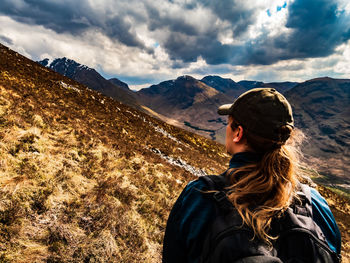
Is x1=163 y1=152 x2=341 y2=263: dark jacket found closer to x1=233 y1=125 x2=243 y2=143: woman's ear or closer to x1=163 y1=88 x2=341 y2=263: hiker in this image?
x1=163 y1=88 x2=341 y2=263: hiker

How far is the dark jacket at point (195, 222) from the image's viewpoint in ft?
5.43

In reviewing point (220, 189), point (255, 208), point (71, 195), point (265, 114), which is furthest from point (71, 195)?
point (265, 114)

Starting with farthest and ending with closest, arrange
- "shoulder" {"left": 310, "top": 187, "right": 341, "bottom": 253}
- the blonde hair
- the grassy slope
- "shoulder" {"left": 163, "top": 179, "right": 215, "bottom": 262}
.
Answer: the grassy slope → "shoulder" {"left": 310, "top": 187, "right": 341, "bottom": 253} → "shoulder" {"left": 163, "top": 179, "right": 215, "bottom": 262} → the blonde hair

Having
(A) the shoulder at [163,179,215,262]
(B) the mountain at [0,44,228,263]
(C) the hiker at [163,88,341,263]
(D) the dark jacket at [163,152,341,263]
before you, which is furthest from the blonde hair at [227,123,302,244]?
(B) the mountain at [0,44,228,263]

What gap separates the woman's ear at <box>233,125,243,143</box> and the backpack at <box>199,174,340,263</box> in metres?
0.70

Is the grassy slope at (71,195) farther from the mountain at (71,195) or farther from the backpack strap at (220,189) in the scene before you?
the backpack strap at (220,189)

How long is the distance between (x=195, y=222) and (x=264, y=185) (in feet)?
2.43

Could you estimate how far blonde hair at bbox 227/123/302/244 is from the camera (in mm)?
→ 1544

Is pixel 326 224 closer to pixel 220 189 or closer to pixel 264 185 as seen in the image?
pixel 264 185

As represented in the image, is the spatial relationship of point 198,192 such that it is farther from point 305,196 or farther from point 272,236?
point 305,196

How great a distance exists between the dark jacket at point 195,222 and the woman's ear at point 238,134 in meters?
0.19

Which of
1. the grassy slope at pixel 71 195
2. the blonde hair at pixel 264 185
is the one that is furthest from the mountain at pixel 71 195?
the blonde hair at pixel 264 185

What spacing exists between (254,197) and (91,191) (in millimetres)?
5746

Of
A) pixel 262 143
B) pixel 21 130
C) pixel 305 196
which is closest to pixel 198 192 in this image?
pixel 262 143
